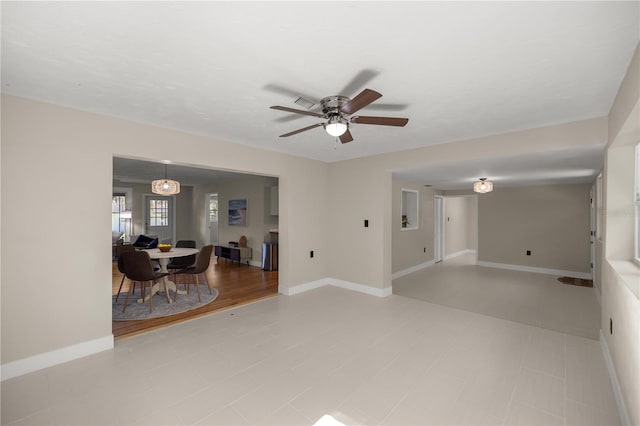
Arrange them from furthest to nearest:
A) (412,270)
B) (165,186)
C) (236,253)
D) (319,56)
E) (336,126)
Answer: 1. (236,253)
2. (412,270)
3. (165,186)
4. (336,126)
5. (319,56)

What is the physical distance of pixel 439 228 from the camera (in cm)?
805

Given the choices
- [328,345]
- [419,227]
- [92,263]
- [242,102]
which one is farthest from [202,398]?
[419,227]

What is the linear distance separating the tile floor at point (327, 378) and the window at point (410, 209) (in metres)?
3.46

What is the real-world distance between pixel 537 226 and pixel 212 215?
8.91m

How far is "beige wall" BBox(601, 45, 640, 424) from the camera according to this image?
5.45 ft

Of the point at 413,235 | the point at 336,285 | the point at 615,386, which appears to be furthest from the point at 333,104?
the point at 413,235

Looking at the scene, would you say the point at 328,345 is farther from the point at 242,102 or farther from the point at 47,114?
the point at 47,114

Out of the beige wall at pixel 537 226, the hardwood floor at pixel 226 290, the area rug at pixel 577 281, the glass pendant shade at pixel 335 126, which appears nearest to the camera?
the glass pendant shade at pixel 335 126

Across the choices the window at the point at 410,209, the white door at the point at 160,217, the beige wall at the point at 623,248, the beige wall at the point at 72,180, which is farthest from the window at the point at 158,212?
the beige wall at the point at 623,248

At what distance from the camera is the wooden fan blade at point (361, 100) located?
1.77 m

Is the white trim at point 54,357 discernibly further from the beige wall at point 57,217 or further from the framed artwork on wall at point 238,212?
the framed artwork on wall at point 238,212

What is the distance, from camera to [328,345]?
2914mm

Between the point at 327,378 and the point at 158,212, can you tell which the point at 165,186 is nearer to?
the point at 158,212

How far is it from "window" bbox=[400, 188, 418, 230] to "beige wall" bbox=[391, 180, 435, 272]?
14 centimetres
